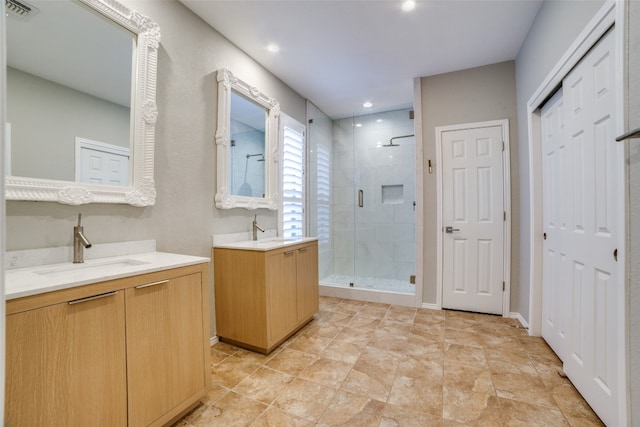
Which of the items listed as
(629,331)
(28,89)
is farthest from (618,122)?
(28,89)

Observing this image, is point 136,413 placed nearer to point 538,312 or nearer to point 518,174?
point 538,312

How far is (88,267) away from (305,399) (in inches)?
54.6

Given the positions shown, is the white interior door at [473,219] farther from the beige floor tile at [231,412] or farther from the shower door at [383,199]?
the beige floor tile at [231,412]

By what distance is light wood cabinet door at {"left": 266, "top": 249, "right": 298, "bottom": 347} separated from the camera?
211cm

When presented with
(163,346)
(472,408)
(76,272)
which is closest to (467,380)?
(472,408)

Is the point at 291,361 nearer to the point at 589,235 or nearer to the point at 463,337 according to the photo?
the point at 463,337

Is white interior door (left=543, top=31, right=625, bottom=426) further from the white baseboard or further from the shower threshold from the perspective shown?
the shower threshold

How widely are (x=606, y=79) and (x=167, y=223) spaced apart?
108 inches

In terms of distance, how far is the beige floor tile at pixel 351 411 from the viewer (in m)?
1.41

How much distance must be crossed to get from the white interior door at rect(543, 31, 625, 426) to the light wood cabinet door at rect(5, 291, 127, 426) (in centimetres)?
218

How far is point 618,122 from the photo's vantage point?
3.93 feet

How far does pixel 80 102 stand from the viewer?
4.94 ft

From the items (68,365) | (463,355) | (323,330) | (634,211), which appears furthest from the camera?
(323,330)

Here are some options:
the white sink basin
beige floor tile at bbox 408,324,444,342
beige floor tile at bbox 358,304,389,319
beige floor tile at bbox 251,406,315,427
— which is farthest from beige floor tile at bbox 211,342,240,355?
beige floor tile at bbox 408,324,444,342
